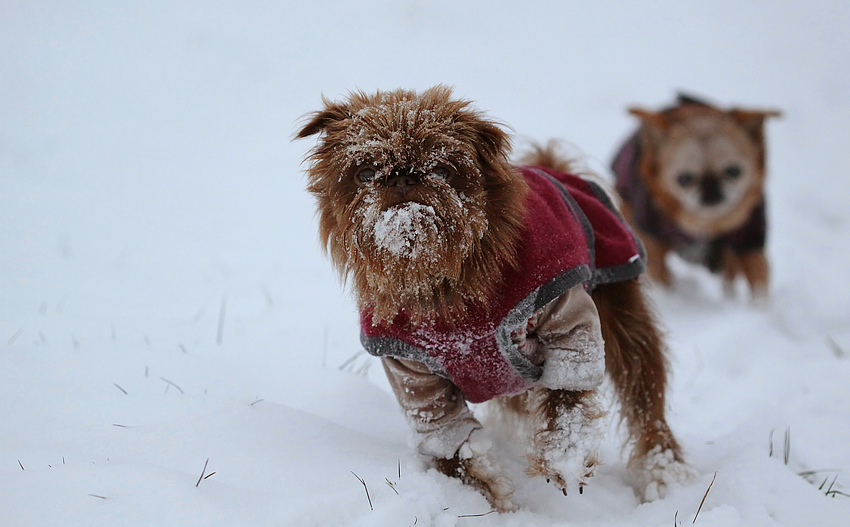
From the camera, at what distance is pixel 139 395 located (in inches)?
86.9

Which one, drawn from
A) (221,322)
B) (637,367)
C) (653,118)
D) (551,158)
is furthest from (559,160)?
(653,118)

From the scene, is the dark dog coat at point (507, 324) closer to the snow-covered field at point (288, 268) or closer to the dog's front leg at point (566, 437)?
the dog's front leg at point (566, 437)

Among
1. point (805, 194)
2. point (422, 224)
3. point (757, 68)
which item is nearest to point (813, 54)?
point (757, 68)

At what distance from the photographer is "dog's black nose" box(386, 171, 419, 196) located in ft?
5.49

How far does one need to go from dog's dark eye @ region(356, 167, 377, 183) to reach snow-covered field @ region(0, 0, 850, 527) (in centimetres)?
68

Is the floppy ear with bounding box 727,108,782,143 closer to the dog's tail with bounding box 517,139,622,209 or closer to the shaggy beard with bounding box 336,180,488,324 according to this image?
the dog's tail with bounding box 517,139,622,209

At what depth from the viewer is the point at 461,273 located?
73.4 inches

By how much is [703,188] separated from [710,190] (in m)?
0.05

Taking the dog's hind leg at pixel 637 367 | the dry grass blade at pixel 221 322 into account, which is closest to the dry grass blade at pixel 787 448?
the dog's hind leg at pixel 637 367

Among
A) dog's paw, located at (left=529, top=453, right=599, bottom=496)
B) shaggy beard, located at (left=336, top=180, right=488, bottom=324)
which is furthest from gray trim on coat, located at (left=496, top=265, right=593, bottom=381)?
dog's paw, located at (left=529, top=453, right=599, bottom=496)

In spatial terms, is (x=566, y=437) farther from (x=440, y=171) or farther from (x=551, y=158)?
(x=551, y=158)

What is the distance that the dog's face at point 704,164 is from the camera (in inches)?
178

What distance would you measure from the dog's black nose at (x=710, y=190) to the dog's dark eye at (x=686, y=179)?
61 millimetres

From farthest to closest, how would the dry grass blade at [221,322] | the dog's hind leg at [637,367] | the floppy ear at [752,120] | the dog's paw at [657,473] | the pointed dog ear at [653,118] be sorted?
the pointed dog ear at [653,118], the floppy ear at [752,120], the dry grass blade at [221,322], the dog's hind leg at [637,367], the dog's paw at [657,473]
